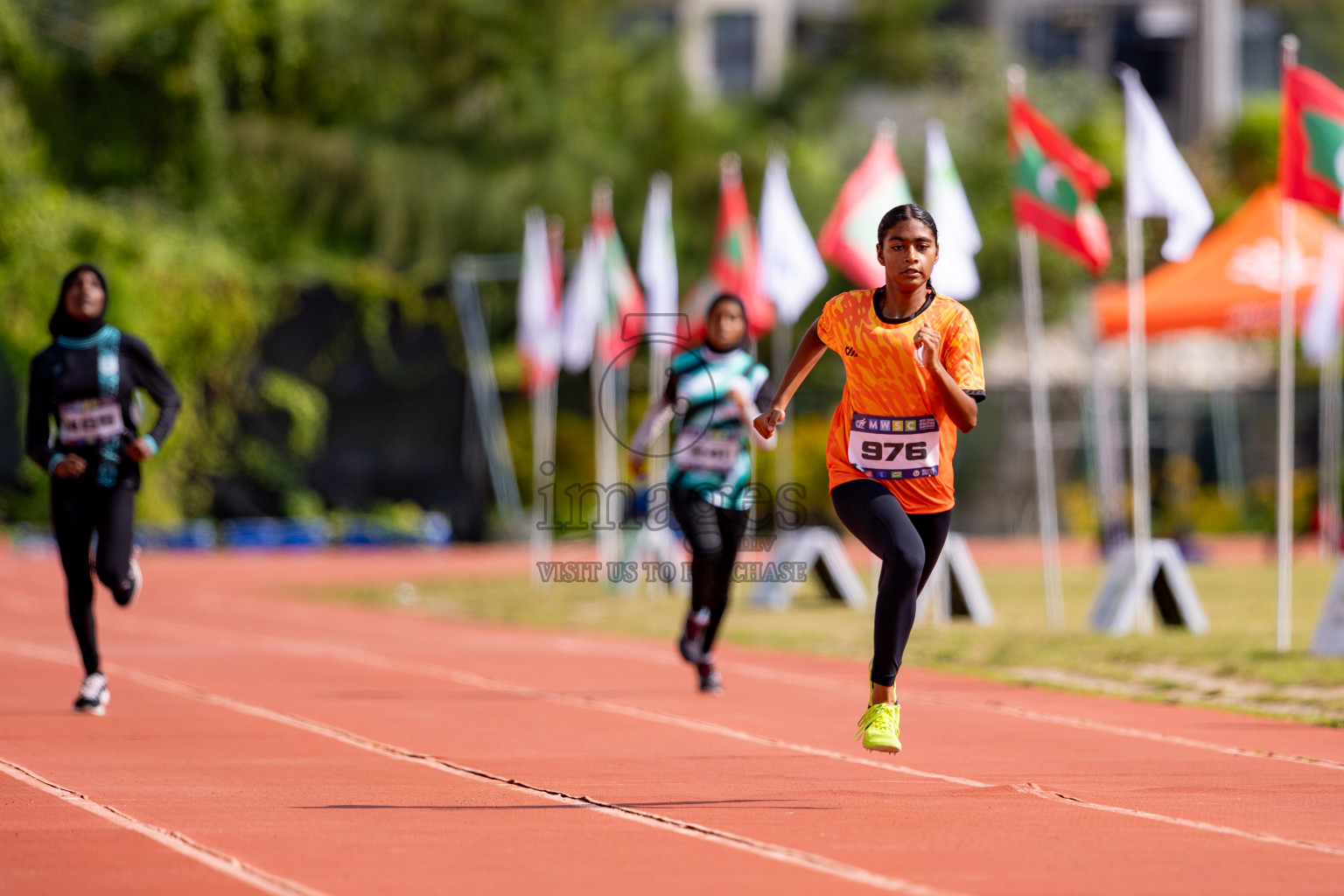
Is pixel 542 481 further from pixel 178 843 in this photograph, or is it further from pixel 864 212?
pixel 178 843

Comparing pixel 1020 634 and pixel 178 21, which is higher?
pixel 178 21

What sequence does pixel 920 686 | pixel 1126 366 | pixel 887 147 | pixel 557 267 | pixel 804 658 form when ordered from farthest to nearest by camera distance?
pixel 1126 366, pixel 557 267, pixel 887 147, pixel 804 658, pixel 920 686

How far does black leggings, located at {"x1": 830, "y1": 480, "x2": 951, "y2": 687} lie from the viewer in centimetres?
693

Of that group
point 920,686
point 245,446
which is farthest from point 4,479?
point 920,686

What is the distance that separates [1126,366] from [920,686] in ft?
89.4

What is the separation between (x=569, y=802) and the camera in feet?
22.0

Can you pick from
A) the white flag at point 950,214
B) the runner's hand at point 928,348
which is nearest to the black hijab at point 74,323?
the runner's hand at point 928,348

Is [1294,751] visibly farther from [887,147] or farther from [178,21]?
[178,21]

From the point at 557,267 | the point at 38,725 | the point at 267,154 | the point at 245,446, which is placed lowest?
the point at 38,725

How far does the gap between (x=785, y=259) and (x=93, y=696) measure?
34.7 feet

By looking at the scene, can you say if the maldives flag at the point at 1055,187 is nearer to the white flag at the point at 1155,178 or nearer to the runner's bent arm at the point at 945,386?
the white flag at the point at 1155,178

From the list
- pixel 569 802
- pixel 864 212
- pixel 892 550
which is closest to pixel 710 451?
pixel 892 550

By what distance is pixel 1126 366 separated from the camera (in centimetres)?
3722

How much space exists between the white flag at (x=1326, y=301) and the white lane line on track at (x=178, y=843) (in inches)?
678
